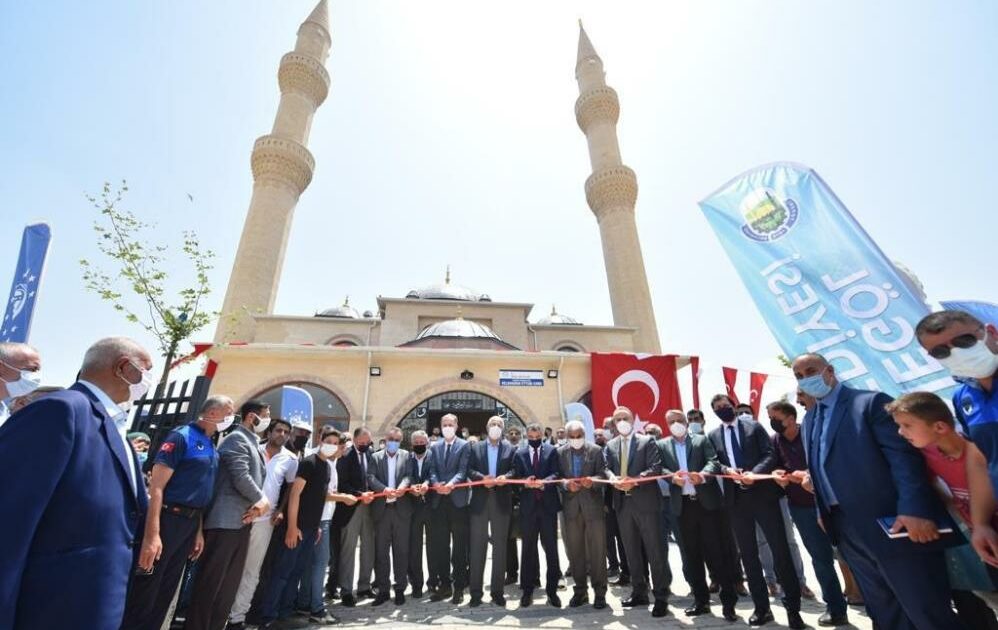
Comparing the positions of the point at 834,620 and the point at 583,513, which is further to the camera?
the point at 583,513

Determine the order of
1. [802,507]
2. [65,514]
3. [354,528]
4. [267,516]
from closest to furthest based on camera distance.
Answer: [65,514] → [267,516] → [802,507] → [354,528]

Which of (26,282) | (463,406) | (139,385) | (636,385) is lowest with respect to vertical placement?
(139,385)

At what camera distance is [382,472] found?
224 inches

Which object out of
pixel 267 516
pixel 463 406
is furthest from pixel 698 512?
pixel 463 406

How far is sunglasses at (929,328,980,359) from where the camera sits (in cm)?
232

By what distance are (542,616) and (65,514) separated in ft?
13.3

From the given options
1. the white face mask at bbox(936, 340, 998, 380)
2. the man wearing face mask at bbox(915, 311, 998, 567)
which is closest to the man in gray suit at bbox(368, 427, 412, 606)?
the man wearing face mask at bbox(915, 311, 998, 567)

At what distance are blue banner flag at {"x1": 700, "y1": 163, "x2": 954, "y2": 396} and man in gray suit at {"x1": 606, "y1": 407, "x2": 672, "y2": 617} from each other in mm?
1869

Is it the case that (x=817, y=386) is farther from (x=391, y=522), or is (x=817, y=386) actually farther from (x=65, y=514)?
(x=391, y=522)

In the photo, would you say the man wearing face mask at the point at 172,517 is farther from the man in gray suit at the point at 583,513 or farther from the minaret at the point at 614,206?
the minaret at the point at 614,206

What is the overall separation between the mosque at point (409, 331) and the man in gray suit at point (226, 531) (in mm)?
9275

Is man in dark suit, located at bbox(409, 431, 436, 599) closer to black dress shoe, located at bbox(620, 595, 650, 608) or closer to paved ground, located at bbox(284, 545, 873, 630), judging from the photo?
paved ground, located at bbox(284, 545, 873, 630)

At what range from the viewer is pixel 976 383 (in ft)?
7.79

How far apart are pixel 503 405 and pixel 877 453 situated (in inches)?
458
